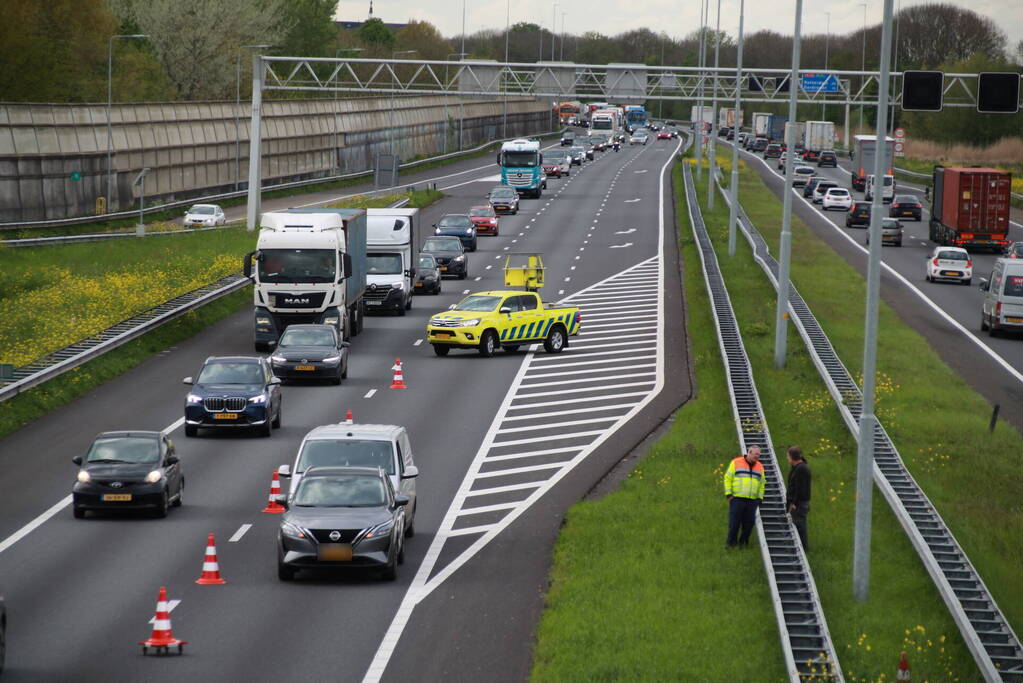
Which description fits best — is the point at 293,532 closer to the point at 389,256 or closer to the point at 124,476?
the point at 124,476

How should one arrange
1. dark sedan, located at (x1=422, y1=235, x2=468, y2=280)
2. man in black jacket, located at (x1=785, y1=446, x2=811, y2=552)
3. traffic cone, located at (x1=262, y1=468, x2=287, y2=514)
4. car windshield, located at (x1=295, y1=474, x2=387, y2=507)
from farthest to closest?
dark sedan, located at (x1=422, y1=235, x2=468, y2=280)
traffic cone, located at (x1=262, y1=468, x2=287, y2=514)
man in black jacket, located at (x1=785, y1=446, x2=811, y2=552)
car windshield, located at (x1=295, y1=474, x2=387, y2=507)

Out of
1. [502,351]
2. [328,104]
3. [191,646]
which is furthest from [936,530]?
[328,104]

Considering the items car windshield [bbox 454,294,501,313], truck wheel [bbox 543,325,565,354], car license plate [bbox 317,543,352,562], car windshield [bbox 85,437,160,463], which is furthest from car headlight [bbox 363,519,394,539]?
truck wheel [bbox 543,325,565,354]

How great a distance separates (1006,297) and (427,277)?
68.1ft

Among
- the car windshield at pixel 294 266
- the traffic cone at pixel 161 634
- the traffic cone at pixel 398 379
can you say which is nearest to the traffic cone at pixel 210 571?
the traffic cone at pixel 161 634

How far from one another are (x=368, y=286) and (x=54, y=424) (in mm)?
19699

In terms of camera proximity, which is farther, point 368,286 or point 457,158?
point 457,158

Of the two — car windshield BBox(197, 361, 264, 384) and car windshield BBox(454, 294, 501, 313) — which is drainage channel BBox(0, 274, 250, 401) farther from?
car windshield BBox(454, 294, 501, 313)

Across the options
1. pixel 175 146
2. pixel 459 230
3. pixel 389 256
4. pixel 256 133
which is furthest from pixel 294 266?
pixel 175 146

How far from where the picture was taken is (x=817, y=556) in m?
23.2

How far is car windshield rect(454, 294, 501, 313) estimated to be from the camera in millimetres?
44906

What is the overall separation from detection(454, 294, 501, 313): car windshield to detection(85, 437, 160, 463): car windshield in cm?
1976

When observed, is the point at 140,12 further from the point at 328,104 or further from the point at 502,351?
the point at 502,351

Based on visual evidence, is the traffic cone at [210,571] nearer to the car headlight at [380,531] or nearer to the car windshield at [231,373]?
the car headlight at [380,531]
